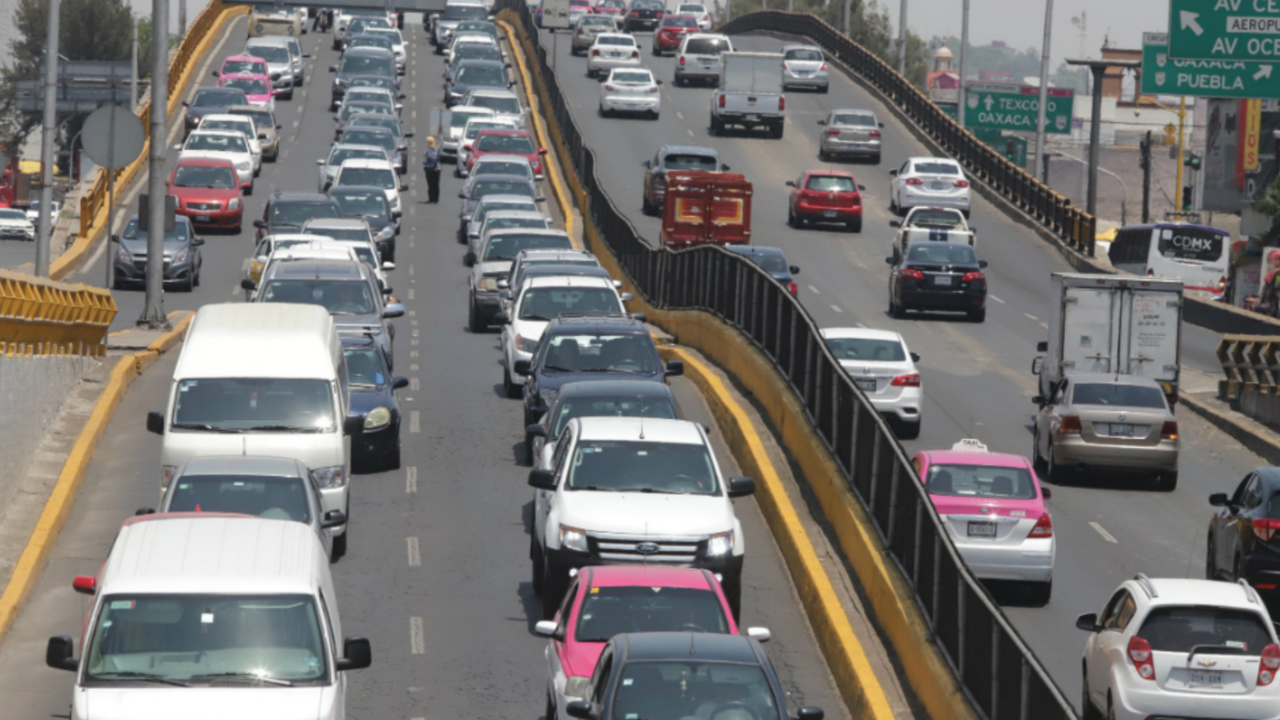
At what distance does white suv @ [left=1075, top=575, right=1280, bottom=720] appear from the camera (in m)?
14.1

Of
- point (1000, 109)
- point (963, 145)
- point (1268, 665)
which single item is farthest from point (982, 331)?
point (1000, 109)

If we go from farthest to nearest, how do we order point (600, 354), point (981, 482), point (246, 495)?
point (600, 354) < point (981, 482) < point (246, 495)

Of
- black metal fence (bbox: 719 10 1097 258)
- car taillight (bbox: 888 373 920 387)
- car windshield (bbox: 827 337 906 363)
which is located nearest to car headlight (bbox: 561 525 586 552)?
car taillight (bbox: 888 373 920 387)

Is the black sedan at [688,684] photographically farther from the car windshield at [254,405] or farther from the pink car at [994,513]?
the pink car at [994,513]

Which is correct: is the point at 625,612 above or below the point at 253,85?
below

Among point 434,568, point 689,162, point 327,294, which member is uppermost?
point 689,162

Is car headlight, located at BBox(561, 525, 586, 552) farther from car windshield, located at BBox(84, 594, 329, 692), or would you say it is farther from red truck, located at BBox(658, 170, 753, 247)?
red truck, located at BBox(658, 170, 753, 247)

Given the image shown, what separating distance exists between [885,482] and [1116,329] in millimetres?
14938

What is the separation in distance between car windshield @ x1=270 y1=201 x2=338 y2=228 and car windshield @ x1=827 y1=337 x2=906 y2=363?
15450 mm

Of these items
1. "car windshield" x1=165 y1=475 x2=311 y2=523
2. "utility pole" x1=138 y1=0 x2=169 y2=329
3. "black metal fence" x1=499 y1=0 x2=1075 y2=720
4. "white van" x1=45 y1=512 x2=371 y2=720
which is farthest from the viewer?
"utility pole" x1=138 y1=0 x2=169 y2=329

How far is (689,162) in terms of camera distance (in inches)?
2003

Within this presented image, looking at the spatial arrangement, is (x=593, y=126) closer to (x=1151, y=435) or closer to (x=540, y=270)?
(x=540, y=270)

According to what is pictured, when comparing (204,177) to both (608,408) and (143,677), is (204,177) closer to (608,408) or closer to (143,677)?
(608,408)

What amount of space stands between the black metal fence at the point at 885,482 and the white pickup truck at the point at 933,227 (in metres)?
11.0
